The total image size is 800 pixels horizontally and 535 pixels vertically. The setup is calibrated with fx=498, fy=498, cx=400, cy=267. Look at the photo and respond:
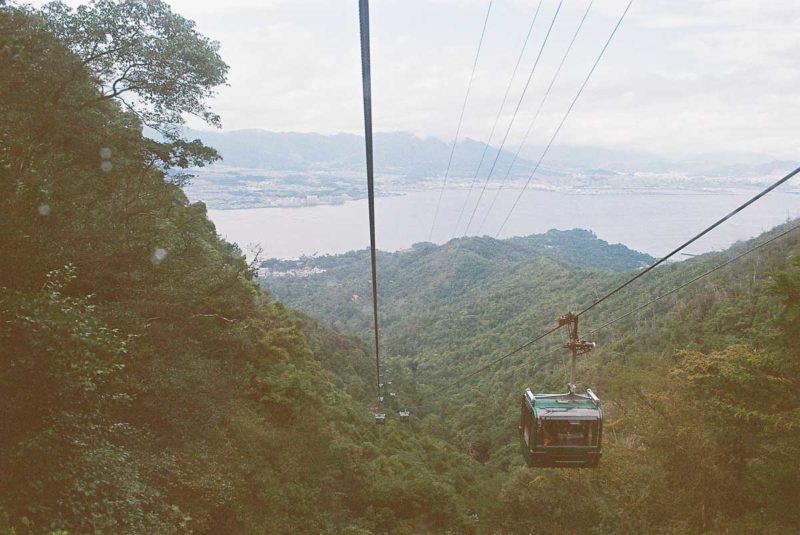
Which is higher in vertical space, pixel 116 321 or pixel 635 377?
pixel 116 321

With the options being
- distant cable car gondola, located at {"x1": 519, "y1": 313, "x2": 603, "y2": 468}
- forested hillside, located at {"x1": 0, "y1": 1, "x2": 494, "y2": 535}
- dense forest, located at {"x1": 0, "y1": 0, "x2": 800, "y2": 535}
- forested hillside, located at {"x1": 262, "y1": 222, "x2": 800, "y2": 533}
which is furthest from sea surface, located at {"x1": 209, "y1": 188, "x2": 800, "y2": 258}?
distant cable car gondola, located at {"x1": 519, "y1": 313, "x2": 603, "y2": 468}

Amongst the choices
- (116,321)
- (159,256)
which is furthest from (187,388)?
(159,256)

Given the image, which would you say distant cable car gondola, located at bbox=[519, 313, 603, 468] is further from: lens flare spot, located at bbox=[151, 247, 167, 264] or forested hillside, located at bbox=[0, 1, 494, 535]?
lens flare spot, located at bbox=[151, 247, 167, 264]

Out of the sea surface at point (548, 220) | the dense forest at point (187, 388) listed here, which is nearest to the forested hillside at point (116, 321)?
the dense forest at point (187, 388)

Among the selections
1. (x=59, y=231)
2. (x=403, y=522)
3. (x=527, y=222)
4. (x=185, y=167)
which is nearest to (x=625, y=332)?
(x=403, y=522)

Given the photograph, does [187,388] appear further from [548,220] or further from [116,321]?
[548,220]

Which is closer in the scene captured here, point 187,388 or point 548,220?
point 187,388
